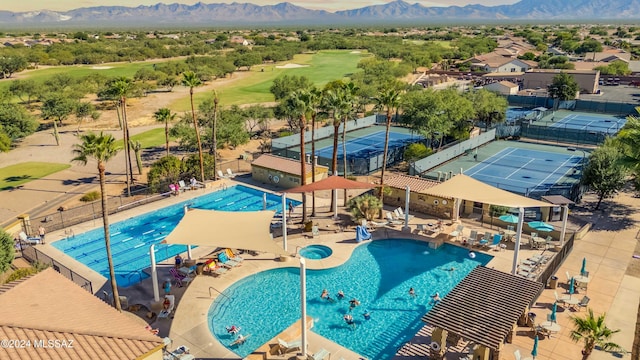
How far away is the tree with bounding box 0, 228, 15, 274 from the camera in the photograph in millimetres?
21234

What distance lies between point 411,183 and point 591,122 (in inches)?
1554

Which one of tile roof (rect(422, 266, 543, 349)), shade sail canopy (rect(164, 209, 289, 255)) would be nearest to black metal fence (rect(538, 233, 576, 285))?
tile roof (rect(422, 266, 543, 349))

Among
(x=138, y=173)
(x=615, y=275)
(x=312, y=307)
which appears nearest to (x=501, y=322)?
(x=312, y=307)

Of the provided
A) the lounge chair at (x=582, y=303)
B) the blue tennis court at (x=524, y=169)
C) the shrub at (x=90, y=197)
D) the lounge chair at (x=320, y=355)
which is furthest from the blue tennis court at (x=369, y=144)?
the lounge chair at (x=320, y=355)

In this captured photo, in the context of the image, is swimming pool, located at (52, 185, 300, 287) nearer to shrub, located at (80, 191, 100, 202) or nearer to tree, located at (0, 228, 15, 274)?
tree, located at (0, 228, 15, 274)

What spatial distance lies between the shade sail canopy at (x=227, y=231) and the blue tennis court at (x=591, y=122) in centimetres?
4722

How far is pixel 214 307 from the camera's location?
2084cm

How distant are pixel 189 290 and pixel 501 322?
45.8 ft

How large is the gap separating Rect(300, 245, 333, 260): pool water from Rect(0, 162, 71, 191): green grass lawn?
89.5ft

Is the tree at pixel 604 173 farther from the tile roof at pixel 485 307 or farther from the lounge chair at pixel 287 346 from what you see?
the lounge chair at pixel 287 346

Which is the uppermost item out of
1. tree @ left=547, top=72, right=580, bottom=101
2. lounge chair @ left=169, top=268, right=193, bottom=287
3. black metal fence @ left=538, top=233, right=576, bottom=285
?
tree @ left=547, top=72, right=580, bottom=101

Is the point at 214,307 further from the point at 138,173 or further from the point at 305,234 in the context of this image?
the point at 138,173

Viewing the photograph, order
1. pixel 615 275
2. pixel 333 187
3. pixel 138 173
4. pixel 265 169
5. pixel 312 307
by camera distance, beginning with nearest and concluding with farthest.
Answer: pixel 312 307 → pixel 615 275 → pixel 333 187 → pixel 265 169 → pixel 138 173

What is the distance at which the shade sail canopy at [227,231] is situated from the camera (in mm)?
19516
